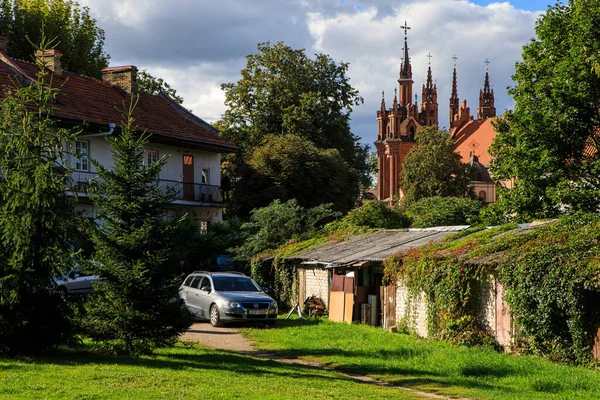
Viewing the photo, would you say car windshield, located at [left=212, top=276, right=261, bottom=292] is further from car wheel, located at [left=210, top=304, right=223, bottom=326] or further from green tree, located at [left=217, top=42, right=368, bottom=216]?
green tree, located at [left=217, top=42, right=368, bottom=216]

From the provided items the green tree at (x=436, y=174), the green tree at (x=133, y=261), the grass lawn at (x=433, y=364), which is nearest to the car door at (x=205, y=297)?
the grass lawn at (x=433, y=364)

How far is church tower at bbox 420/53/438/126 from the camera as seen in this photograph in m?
112

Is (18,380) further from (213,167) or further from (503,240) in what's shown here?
(213,167)

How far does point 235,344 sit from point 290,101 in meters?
34.7

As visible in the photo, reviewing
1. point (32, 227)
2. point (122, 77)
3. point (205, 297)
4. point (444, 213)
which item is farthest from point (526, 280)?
point (122, 77)

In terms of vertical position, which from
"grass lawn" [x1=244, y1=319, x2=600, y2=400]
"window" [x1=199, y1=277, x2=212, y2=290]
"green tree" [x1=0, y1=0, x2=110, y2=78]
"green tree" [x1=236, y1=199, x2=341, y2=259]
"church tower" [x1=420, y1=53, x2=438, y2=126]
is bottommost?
"grass lawn" [x1=244, y1=319, x2=600, y2=400]

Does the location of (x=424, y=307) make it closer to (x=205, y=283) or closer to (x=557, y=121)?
(x=205, y=283)

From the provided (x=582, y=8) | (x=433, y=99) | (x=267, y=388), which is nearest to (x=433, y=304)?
(x=267, y=388)

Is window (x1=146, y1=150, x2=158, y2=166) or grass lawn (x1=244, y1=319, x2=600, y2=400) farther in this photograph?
window (x1=146, y1=150, x2=158, y2=166)

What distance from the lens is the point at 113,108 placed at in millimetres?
39031

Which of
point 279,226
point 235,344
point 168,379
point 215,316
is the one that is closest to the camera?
point 168,379

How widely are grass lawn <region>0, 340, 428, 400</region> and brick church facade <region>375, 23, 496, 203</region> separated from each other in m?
69.6

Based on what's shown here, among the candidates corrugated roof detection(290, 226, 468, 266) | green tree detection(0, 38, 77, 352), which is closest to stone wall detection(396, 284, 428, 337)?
corrugated roof detection(290, 226, 468, 266)

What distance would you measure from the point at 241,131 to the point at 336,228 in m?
22.5
